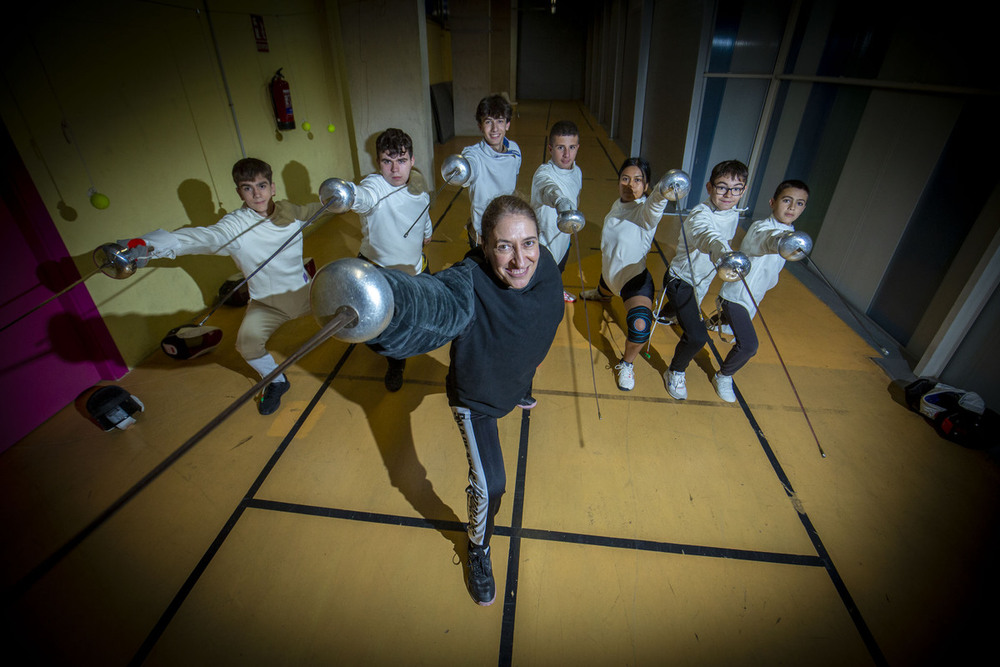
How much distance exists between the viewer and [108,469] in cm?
244

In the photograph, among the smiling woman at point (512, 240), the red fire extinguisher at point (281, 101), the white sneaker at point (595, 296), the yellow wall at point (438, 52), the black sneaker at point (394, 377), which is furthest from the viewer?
the yellow wall at point (438, 52)

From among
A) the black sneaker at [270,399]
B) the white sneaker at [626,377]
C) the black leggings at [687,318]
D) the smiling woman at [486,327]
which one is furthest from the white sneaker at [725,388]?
the black sneaker at [270,399]

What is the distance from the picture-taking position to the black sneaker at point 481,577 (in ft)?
6.15

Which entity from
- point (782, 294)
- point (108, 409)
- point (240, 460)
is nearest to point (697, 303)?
point (782, 294)

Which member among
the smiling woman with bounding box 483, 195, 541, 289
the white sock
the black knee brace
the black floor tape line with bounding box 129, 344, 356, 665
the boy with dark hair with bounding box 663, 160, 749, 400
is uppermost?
the smiling woman with bounding box 483, 195, 541, 289

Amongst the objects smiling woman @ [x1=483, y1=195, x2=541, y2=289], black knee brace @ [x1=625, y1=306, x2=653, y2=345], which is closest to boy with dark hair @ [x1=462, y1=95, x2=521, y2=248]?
black knee brace @ [x1=625, y1=306, x2=653, y2=345]

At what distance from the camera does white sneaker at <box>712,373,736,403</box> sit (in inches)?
116

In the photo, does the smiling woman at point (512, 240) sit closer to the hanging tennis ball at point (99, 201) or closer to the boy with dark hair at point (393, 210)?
Answer: the boy with dark hair at point (393, 210)

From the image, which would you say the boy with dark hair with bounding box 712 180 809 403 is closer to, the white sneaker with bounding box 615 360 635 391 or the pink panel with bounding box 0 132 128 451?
the white sneaker with bounding box 615 360 635 391

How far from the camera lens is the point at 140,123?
3.18 metres

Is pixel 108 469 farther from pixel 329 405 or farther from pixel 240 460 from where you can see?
pixel 329 405

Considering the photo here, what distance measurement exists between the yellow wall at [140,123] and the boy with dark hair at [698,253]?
363 cm

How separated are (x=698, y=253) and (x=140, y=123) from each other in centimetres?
391

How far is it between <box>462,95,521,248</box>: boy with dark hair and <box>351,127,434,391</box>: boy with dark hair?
52cm
